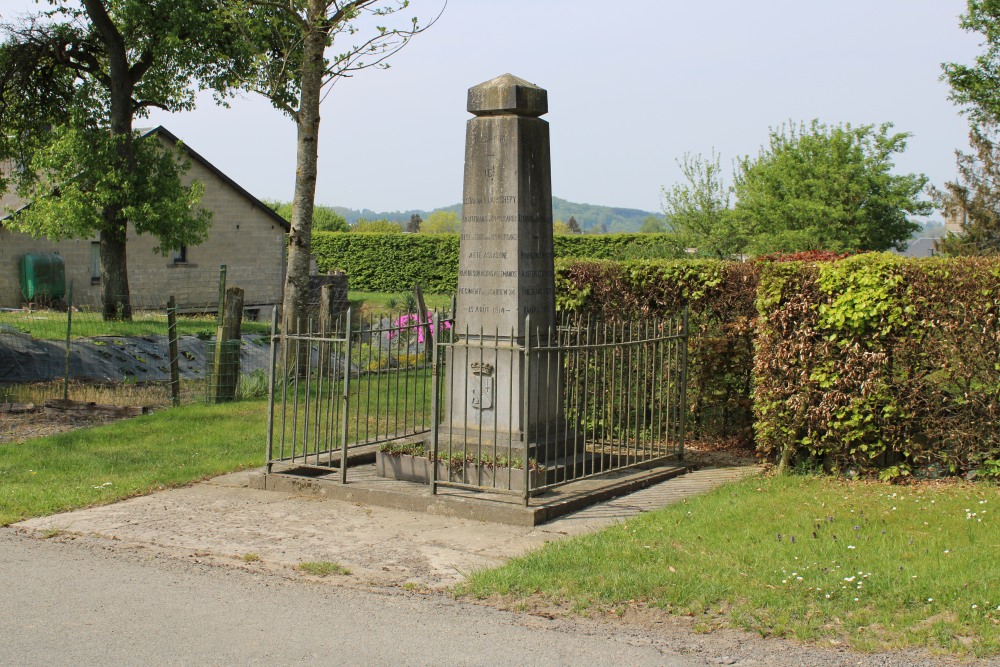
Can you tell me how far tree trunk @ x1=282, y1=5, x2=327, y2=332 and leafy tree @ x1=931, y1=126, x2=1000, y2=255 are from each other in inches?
847

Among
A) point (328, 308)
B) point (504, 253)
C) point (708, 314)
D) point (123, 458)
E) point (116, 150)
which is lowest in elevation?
point (123, 458)

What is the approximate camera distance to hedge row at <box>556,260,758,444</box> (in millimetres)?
10797

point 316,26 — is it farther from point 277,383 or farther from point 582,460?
point 582,460

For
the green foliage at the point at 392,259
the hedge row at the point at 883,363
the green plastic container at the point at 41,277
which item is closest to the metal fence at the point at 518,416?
the hedge row at the point at 883,363

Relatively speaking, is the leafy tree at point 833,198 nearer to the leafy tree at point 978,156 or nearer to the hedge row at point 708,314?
the leafy tree at point 978,156

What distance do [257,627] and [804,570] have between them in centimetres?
325

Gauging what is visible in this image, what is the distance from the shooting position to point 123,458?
34.1 ft

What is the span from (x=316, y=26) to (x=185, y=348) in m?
6.49

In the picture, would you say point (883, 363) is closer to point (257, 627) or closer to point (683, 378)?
point (683, 378)

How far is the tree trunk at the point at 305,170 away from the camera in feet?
52.6

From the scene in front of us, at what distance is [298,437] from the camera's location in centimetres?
1169

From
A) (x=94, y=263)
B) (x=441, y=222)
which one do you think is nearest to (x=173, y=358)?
(x=94, y=263)

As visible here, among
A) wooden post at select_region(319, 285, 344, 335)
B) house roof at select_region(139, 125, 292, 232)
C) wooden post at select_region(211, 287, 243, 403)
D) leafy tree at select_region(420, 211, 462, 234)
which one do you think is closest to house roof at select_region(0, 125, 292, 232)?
house roof at select_region(139, 125, 292, 232)

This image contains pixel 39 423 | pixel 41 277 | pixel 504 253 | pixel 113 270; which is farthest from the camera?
pixel 41 277
